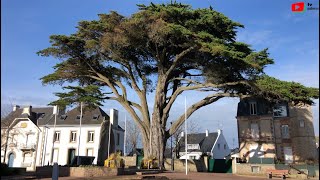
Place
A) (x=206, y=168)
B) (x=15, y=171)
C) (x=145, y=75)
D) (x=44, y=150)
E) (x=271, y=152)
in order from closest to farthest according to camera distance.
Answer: (x=15, y=171)
(x=145, y=75)
(x=206, y=168)
(x=271, y=152)
(x=44, y=150)

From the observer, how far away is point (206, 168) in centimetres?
3766

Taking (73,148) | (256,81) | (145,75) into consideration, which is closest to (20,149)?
(73,148)

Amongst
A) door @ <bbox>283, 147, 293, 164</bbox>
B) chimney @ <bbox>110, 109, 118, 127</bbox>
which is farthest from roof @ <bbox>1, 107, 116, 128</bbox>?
door @ <bbox>283, 147, 293, 164</bbox>

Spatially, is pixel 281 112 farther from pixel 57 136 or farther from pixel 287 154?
pixel 57 136

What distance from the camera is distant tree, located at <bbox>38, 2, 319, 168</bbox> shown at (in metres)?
24.7

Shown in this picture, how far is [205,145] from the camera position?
6156 centimetres

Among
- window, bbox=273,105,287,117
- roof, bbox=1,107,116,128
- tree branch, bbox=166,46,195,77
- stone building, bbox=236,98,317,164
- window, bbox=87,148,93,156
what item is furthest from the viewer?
roof, bbox=1,107,116,128

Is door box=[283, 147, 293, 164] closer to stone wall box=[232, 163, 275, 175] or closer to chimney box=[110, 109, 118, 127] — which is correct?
stone wall box=[232, 163, 275, 175]

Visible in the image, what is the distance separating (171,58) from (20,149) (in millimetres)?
31629

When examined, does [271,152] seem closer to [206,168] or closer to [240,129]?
[240,129]

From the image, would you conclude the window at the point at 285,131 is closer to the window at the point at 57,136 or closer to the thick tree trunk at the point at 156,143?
the thick tree trunk at the point at 156,143

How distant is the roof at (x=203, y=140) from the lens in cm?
6112

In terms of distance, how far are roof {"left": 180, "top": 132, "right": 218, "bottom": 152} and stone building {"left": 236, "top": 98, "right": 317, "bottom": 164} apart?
16.4 meters

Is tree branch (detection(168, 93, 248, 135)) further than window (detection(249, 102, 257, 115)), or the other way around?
window (detection(249, 102, 257, 115))
